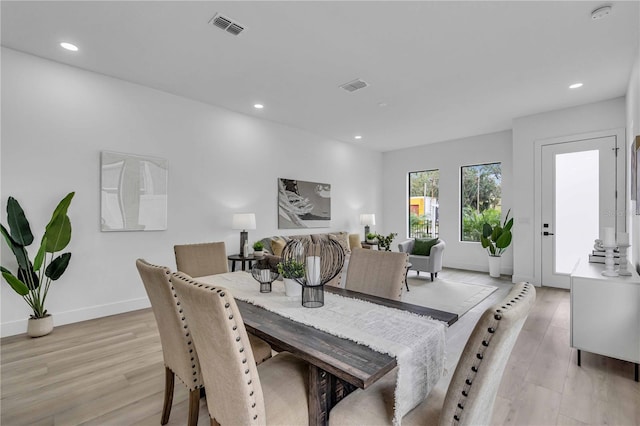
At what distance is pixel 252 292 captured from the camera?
1.96m

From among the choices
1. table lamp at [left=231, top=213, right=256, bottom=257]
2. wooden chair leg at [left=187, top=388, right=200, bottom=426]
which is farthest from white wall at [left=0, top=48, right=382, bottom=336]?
wooden chair leg at [left=187, top=388, right=200, bottom=426]

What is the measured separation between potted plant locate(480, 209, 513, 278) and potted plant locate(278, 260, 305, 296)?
5050 mm

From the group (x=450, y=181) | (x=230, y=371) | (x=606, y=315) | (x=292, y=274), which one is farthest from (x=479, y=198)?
(x=230, y=371)

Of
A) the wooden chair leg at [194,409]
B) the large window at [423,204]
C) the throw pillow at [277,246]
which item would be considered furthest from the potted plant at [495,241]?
the wooden chair leg at [194,409]

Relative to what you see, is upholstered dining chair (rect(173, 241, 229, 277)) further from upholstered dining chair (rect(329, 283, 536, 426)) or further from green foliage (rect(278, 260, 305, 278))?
upholstered dining chair (rect(329, 283, 536, 426))

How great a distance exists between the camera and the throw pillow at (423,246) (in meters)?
5.66

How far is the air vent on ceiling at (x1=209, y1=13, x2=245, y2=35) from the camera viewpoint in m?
2.54

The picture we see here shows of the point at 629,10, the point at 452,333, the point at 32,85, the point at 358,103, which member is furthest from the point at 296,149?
the point at 629,10

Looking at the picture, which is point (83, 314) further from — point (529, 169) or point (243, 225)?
point (529, 169)

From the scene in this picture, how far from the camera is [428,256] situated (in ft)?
18.3

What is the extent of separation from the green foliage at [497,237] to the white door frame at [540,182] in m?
0.51

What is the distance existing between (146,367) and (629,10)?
15.7ft

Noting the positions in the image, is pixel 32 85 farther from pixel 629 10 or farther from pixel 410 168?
pixel 410 168

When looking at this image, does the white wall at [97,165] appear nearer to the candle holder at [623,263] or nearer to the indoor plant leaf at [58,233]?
the indoor plant leaf at [58,233]
